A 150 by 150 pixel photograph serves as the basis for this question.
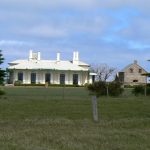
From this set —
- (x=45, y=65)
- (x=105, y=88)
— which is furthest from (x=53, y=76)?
(x=105, y=88)

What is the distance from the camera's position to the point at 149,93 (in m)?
53.9

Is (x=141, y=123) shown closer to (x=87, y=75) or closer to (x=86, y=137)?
(x=86, y=137)

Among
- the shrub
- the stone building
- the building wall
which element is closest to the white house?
the building wall

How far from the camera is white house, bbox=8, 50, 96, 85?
114 metres

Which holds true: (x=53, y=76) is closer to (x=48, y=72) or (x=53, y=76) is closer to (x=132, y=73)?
(x=48, y=72)

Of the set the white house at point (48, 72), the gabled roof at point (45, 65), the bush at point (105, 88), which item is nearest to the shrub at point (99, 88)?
the bush at point (105, 88)

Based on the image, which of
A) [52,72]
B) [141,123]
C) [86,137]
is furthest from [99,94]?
[52,72]

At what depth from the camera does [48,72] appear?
116 meters

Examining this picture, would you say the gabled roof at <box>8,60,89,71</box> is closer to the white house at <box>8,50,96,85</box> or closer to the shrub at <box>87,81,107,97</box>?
the white house at <box>8,50,96,85</box>

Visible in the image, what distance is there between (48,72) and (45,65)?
255 centimetres

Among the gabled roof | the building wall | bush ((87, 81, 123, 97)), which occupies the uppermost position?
the gabled roof

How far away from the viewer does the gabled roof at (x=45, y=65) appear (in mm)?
115000

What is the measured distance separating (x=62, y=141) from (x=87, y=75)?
105m

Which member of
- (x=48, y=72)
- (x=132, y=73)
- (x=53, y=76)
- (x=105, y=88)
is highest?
(x=132, y=73)
